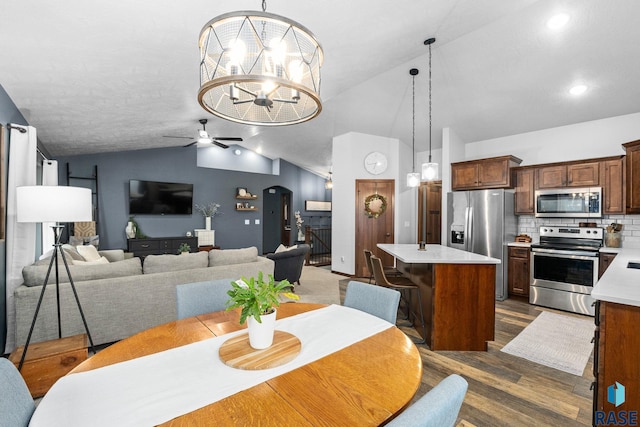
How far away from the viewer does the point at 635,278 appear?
6.26ft

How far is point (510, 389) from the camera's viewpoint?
2.21 meters

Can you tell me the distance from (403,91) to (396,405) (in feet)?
13.8

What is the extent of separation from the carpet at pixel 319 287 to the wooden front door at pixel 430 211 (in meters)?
2.06

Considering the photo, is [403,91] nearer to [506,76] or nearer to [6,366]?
[506,76]

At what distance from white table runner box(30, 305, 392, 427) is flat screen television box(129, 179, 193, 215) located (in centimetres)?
640

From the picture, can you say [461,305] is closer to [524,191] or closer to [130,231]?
[524,191]

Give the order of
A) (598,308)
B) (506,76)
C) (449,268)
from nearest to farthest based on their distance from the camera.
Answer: (598,308) < (449,268) < (506,76)

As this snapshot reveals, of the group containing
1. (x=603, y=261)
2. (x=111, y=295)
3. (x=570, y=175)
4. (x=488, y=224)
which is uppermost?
(x=570, y=175)

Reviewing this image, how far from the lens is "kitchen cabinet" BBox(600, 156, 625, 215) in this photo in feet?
12.2

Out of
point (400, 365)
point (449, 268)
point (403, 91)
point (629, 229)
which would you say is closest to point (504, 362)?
point (449, 268)

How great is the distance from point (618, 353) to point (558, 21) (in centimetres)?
284

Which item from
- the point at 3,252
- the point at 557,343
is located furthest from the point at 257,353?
the point at 557,343

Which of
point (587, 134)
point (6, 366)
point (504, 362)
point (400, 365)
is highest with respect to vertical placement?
point (587, 134)

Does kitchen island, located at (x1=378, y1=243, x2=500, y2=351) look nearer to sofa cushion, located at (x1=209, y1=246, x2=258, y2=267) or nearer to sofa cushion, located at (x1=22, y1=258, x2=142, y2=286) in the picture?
sofa cushion, located at (x1=209, y1=246, x2=258, y2=267)
